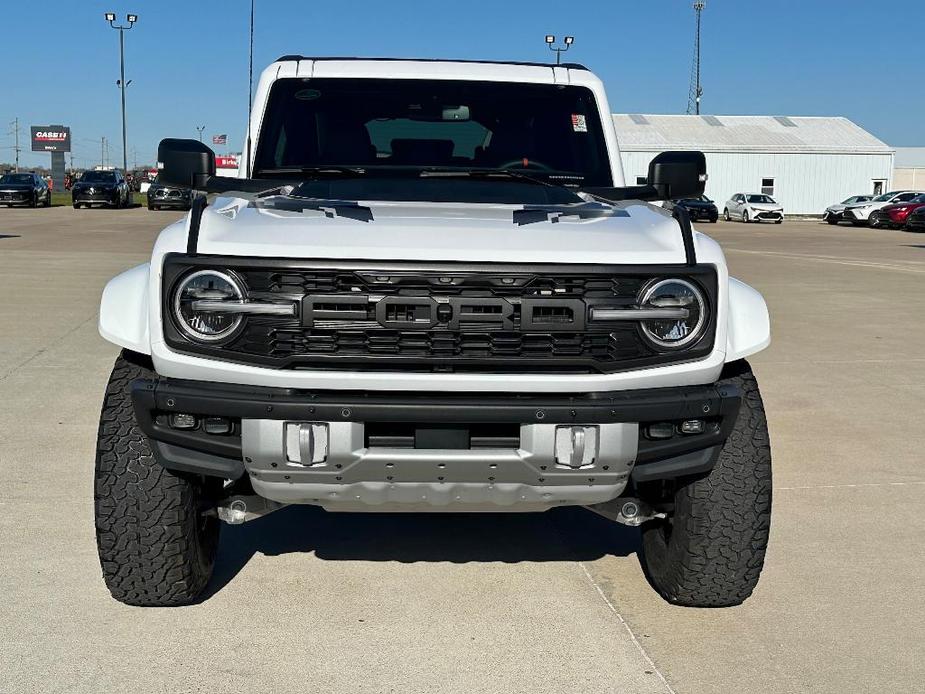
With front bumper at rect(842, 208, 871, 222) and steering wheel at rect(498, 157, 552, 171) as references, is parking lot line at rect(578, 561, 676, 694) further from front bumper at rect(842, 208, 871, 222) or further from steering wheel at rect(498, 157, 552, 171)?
front bumper at rect(842, 208, 871, 222)

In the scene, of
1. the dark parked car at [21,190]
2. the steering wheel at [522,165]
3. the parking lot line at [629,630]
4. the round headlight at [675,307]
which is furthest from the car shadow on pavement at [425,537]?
the dark parked car at [21,190]

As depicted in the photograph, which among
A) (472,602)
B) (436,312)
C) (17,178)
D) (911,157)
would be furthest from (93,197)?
(911,157)

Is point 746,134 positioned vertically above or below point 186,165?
above

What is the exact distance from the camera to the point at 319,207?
378 cm

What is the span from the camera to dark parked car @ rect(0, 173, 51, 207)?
140 feet

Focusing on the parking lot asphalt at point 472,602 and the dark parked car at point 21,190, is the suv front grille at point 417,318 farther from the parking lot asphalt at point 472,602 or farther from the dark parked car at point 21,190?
the dark parked car at point 21,190

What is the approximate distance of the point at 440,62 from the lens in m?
5.25

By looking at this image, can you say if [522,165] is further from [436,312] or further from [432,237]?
[436,312]

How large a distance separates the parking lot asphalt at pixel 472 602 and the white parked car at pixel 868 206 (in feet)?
124

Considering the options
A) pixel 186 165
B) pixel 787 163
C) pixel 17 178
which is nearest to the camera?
pixel 186 165

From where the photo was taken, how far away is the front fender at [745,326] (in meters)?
3.55

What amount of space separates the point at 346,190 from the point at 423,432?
1.27 m

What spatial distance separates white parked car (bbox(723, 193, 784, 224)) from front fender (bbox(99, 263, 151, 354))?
43897 millimetres

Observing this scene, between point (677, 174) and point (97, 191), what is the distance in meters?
42.2
